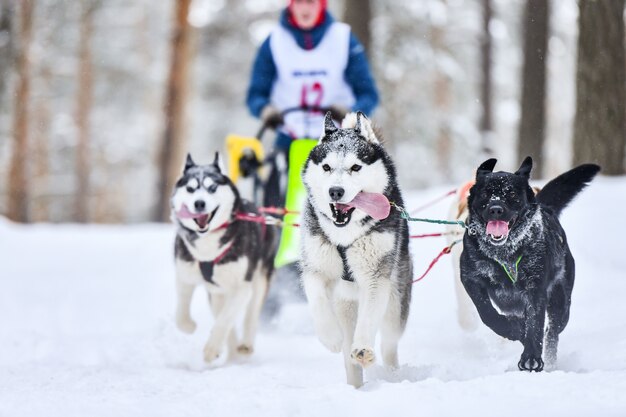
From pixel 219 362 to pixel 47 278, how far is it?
4.41 meters

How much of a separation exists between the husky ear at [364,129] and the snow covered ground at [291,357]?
111cm

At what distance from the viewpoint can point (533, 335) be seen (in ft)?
Result: 10.1

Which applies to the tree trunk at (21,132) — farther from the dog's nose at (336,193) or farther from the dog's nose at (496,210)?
the dog's nose at (496,210)

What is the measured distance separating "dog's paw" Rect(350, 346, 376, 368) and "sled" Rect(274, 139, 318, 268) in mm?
2041

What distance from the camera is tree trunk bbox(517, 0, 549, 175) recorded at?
35.7 feet

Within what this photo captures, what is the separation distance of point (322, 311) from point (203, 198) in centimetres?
136

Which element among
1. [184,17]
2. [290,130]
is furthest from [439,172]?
[290,130]

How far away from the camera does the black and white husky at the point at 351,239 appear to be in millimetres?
3436

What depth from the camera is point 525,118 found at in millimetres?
11078

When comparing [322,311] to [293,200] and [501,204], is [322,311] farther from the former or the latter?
[293,200]

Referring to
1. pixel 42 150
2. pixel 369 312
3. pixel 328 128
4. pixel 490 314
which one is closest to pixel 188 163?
pixel 328 128

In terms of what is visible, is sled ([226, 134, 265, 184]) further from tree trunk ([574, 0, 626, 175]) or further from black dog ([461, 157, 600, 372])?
tree trunk ([574, 0, 626, 175])

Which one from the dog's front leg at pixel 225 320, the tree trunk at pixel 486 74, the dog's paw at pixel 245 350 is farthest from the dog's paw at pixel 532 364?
the tree trunk at pixel 486 74

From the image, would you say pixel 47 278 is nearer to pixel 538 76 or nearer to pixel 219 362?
pixel 219 362
